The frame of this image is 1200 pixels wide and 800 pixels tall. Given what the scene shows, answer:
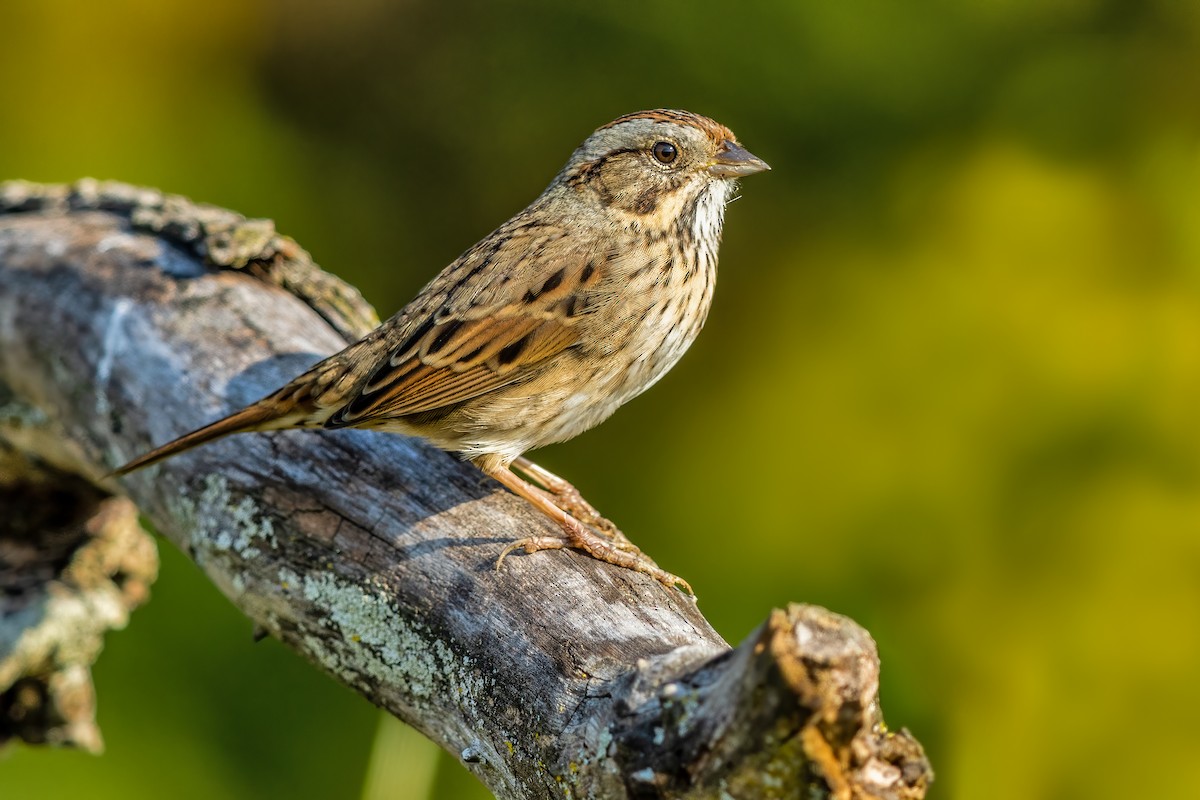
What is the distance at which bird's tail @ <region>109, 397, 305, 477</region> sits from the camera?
267 centimetres

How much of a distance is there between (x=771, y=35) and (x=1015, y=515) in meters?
1.68

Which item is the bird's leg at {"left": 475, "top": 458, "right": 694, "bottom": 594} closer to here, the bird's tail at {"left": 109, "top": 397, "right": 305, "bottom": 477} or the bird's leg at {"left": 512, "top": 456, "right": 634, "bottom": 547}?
the bird's leg at {"left": 512, "top": 456, "right": 634, "bottom": 547}

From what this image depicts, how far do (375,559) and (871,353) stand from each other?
179 cm

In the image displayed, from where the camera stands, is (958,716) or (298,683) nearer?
(958,716)

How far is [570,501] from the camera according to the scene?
9.82ft

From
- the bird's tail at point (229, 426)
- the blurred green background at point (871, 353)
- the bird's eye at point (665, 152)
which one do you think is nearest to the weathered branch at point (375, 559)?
the bird's tail at point (229, 426)

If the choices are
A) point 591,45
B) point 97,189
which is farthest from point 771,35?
point 97,189

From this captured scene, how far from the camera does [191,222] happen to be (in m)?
3.39

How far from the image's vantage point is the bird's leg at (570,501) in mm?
2859

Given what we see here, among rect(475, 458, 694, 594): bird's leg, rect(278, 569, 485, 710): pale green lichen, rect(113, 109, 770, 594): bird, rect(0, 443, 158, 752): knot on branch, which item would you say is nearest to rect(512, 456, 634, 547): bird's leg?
rect(113, 109, 770, 594): bird

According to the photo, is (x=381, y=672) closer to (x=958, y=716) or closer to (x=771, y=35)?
(x=958, y=716)

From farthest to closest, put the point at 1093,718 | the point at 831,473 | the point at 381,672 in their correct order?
the point at 831,473 → the point at 1093,718 → the point at 381,672

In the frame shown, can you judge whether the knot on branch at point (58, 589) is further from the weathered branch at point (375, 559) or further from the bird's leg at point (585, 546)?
the bird's leg at point (585, 546)

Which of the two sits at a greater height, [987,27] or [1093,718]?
[987,27]
